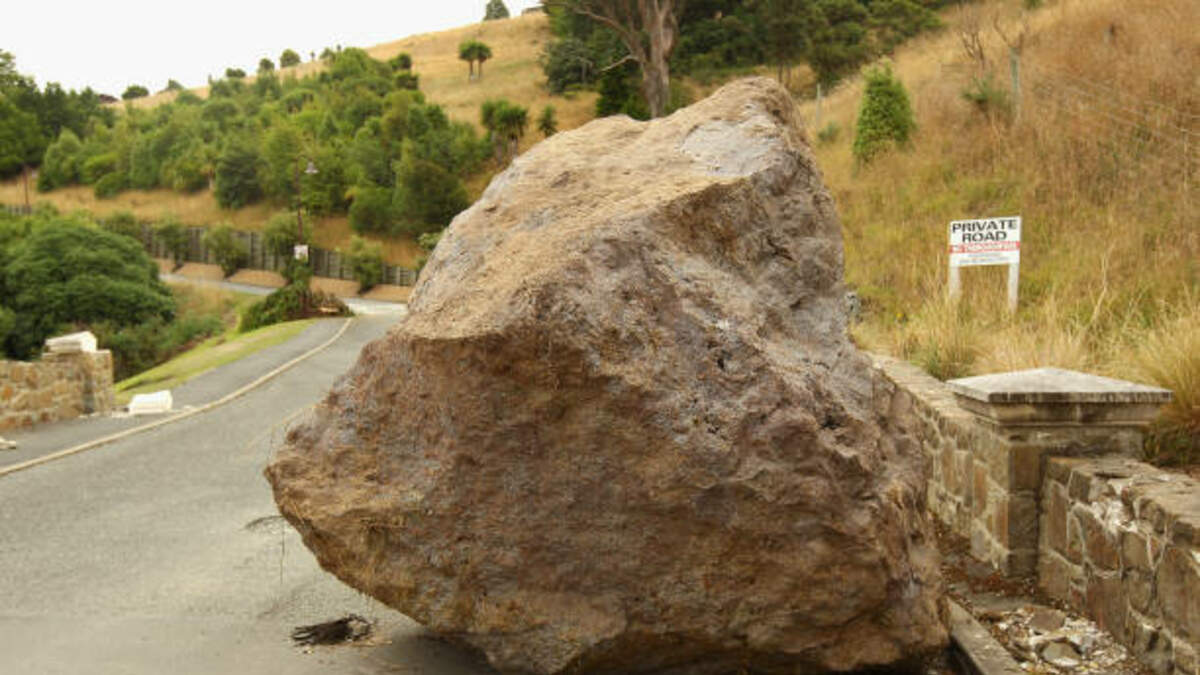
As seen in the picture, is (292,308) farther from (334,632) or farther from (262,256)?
(334,632)

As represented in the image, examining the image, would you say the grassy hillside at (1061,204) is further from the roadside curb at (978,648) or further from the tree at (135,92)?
the tree at (135,92)

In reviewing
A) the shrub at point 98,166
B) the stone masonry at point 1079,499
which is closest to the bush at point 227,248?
the shrub at point 98,166

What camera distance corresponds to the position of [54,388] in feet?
43.6

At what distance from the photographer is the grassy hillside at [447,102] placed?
168 feet

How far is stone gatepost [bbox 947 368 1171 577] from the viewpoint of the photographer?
15.4ft

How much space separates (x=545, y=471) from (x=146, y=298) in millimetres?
39431

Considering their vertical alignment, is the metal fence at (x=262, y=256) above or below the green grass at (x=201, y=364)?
above

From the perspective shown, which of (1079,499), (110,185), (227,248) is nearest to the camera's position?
(1079,499)

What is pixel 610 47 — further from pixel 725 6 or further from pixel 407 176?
pixel 407 176

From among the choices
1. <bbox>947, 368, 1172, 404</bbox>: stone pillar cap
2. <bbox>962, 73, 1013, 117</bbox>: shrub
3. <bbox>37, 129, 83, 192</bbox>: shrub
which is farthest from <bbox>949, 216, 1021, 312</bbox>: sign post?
<bbox>37, 129, 83, 192</bbox>: shrub

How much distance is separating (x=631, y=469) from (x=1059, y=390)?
8.12ft

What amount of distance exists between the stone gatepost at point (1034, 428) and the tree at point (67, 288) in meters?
38.2

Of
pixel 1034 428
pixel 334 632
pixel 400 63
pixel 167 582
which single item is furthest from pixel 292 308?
pixel 400 63

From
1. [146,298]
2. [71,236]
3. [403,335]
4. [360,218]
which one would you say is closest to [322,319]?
[146,298]
